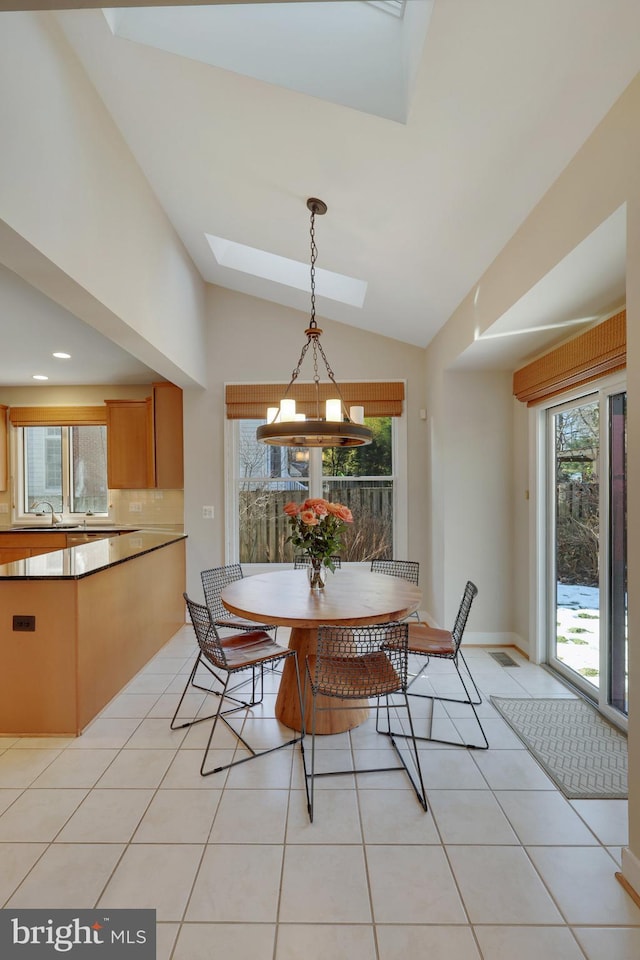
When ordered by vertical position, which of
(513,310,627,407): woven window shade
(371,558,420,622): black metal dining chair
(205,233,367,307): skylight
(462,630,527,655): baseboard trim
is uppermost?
(205,233,367,307): skylight

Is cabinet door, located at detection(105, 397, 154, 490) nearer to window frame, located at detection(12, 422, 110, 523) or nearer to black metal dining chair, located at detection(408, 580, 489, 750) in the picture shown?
window frame, located at detection(12, 422, 110, 523)

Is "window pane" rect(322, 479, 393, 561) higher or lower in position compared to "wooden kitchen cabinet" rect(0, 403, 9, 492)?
lower

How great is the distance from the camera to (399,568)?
379 centimetres

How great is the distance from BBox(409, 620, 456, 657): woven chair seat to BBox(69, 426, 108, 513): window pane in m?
4.29

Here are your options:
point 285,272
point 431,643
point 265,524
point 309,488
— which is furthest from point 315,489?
point 431,643

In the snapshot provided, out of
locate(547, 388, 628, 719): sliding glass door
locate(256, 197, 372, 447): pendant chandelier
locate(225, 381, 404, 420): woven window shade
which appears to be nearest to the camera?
locate(256, 197, 372, 447): pendant chandelier

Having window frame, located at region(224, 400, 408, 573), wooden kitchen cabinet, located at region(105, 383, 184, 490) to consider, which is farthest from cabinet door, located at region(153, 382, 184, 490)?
window frame, located at region(224, 400, 408, 573)

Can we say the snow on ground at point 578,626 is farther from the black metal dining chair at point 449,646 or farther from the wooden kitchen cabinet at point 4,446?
the wooden kitchen cabinet at point 4,446

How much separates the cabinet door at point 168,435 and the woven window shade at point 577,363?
320cm

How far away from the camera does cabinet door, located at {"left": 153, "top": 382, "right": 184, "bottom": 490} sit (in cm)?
491

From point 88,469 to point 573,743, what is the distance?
5.52 m

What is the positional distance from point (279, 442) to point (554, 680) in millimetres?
2485

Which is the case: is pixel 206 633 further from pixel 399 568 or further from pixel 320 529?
pixel 399 568

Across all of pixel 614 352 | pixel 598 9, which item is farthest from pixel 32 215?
pixel 614 352
